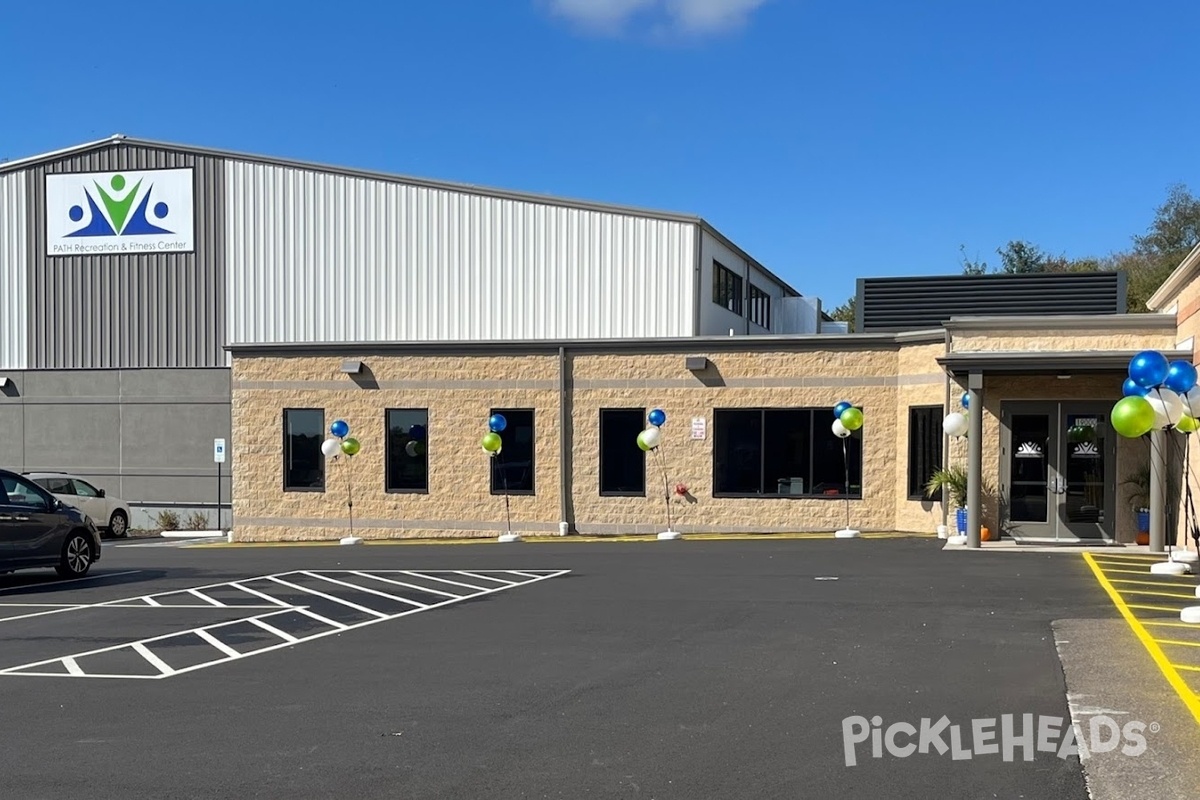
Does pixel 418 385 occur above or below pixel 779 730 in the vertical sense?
above

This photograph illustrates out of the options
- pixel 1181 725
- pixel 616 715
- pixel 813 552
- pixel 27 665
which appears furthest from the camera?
pixel 813 552

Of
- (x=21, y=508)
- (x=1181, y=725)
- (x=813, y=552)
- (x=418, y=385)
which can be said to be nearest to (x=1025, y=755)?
(x=1181, y=725)

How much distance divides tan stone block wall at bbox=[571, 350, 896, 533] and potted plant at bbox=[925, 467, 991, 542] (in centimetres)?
179

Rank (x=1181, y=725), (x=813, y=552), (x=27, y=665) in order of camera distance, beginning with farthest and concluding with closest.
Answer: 1. (x=813, y=552)
2. (x=27, y=665)
3. (x=1181, y=725)

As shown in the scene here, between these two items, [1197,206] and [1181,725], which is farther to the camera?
[1197,206]

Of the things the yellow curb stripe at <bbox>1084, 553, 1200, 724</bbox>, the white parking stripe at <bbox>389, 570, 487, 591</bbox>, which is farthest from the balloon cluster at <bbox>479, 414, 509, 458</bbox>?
the yellow curb stripe at <bbox>1084, 553, 1200, 724</bbox>

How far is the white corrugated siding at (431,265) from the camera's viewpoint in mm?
25906

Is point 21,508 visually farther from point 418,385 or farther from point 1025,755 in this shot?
point 1025,755

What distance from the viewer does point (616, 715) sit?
7.51m

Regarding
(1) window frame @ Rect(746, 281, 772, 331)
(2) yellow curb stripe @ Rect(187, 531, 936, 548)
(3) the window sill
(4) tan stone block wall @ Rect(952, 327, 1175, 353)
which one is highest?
(1) window frame @ Rect(746, 281, 772, 331)

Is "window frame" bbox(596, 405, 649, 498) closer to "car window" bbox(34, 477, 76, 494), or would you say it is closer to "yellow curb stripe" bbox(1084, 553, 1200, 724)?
"yellow curb stripe" bbox(1084, 553, 1200, 724)

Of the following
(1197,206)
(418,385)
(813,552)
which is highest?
(1197,206)

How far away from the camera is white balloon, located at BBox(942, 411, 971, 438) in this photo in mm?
19250

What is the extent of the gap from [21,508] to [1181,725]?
14022 millimetres
